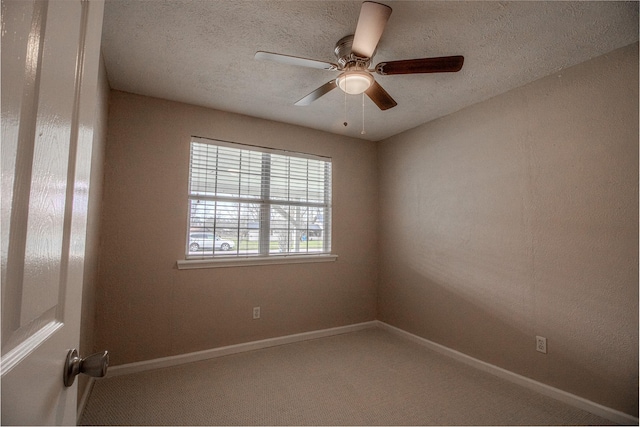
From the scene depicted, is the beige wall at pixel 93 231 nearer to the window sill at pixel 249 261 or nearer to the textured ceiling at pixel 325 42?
the textured ceiling at pixel 325 42

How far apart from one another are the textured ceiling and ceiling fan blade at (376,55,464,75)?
0.23 metres

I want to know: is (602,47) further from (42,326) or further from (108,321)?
(108,321)

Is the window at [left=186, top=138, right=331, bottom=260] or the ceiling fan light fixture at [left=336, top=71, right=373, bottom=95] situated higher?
the ceiling fan light fixture at [left=336, top=71, right=373, bottom=95]

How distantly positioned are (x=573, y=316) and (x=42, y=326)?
2.89 metres

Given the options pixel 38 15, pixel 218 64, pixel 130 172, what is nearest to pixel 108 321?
pixel 130 172

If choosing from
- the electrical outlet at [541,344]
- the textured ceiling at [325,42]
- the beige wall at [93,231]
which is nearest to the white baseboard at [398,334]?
the electrical outlet at [541,344]

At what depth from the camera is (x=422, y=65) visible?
1.75 metres

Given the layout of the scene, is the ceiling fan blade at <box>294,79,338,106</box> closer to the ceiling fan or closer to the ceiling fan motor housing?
the ceiling fan

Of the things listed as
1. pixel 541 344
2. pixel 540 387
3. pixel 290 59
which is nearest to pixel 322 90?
pixel 290 59

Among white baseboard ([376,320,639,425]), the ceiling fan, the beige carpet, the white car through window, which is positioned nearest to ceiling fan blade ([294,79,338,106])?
the ceiling fan

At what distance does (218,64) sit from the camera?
221 centimetres

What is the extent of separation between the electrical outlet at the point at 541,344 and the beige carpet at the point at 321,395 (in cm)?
33

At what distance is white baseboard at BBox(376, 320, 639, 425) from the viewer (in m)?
1.93

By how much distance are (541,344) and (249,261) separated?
264 cm
